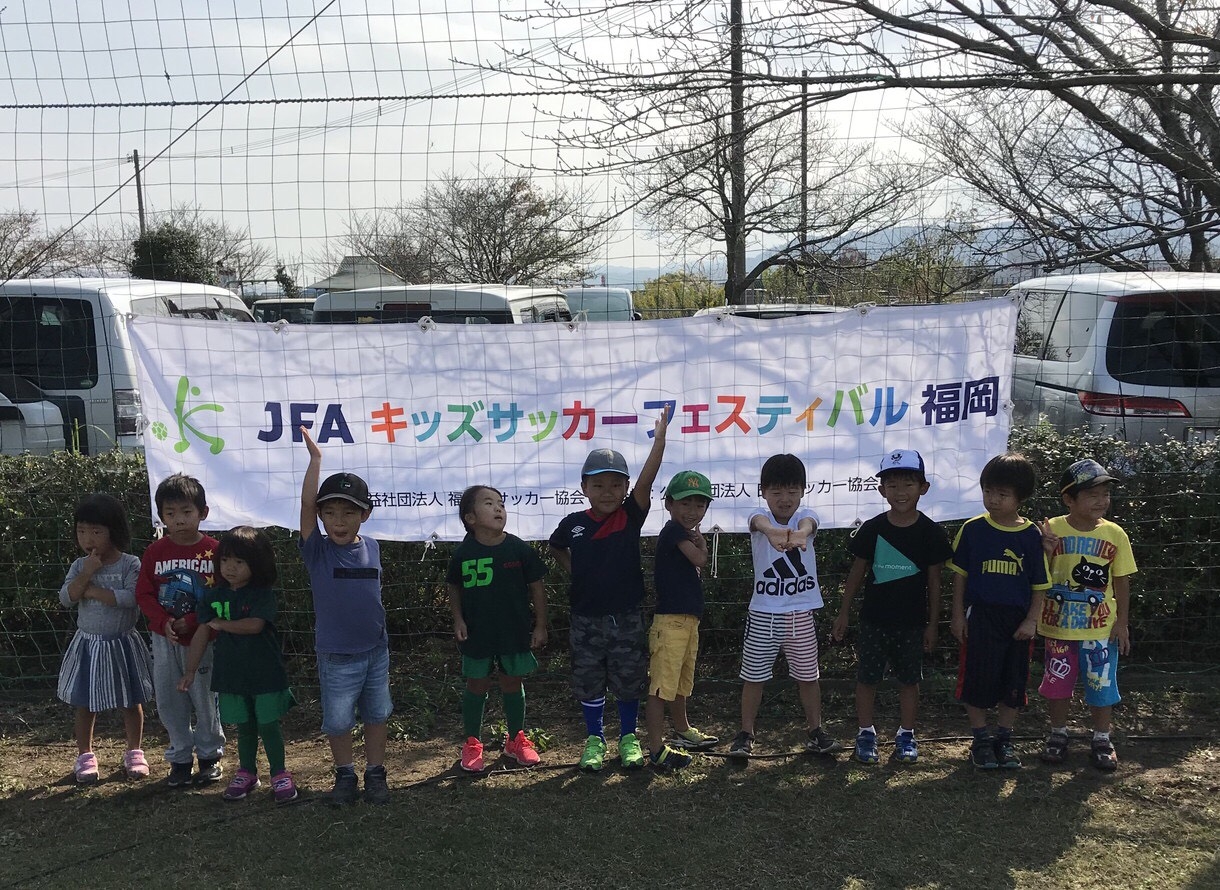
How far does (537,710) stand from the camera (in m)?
4.63

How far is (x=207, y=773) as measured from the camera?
Answer: 3914mm

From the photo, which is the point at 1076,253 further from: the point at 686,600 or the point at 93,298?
the point at 93,298

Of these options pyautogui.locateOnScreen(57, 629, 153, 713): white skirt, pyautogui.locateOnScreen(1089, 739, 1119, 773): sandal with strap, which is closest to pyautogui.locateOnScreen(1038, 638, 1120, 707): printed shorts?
pyautogui.locateOnScreen(1089, 739, 1119, 773): sandal with strap

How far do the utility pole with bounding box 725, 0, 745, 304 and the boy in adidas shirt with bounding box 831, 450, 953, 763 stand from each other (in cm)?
171

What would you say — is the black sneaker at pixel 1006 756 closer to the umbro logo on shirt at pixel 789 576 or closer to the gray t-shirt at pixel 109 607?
the umbro logo on shirt at pixel 789 576

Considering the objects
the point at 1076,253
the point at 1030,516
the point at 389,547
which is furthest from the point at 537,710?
the point at 1076,253

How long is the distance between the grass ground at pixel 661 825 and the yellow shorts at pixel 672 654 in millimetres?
342

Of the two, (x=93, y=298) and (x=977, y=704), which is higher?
(x=93, y=298)

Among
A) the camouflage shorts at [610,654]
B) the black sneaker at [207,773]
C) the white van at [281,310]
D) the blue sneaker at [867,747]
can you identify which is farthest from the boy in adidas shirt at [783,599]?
the white van at [281,310]

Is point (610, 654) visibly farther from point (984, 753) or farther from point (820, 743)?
point (984, 753)

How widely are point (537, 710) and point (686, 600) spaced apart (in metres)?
1.13

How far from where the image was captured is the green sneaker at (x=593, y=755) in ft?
12.8

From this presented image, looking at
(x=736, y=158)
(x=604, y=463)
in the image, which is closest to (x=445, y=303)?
(x=736, y=158)

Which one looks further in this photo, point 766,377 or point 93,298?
point 93,298
